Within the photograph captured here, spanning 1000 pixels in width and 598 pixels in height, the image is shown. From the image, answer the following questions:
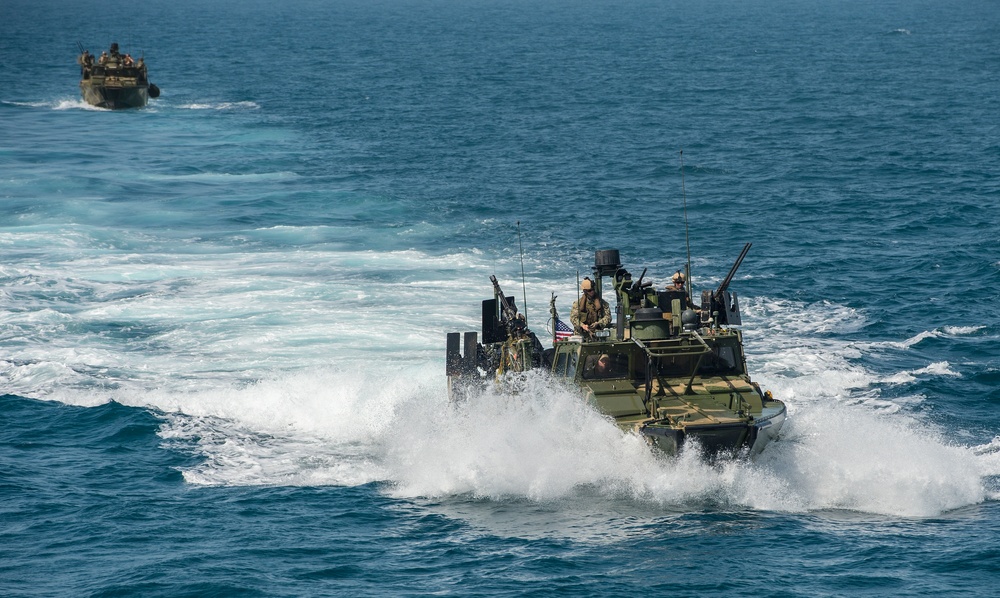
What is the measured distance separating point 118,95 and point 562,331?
59.8 metres

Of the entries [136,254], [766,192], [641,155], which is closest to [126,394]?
[136,254]

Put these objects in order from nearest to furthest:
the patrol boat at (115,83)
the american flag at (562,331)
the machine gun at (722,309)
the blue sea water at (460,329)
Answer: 1. the blue sea water at (460,329)
2. the machine gun at (722,309)
3. the american flag at (562,331)
4. the patrol boat at (115,83)

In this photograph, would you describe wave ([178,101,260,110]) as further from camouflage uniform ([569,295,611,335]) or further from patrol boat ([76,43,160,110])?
camouflage uniform ([569,295,611,335])

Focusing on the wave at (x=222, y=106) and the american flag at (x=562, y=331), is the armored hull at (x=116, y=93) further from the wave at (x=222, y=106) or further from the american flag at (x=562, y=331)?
the american flag at (x=562, y=331)

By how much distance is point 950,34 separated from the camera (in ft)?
413

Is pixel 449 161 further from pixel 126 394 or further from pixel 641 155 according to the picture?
pixel 126 394

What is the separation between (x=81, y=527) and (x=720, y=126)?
1973 inches

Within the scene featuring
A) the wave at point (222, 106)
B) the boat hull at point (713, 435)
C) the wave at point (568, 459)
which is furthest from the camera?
the wave at point (222, 106)

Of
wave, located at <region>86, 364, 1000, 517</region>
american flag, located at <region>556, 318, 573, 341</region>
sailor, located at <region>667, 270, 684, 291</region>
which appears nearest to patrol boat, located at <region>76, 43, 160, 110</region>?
wave, located at <region>86, 364, 1000, 517</region>

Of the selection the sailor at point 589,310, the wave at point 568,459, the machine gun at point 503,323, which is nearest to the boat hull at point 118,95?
the wave at point 568,459

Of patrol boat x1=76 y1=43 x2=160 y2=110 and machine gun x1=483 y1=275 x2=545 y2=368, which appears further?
patrol boat x1=76 y1=43 x2=160 y2=110

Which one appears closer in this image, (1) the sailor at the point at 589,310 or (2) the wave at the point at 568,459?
(2) the wave at the point at 568,459

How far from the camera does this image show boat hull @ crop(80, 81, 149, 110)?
260 ft

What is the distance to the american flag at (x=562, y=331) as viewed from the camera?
84.6 ft
